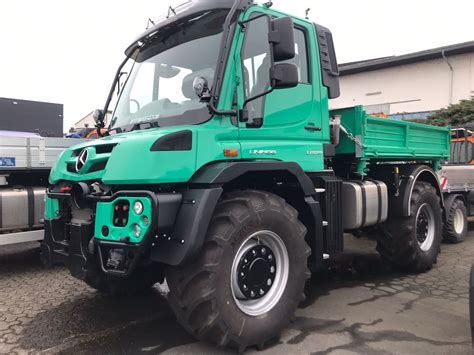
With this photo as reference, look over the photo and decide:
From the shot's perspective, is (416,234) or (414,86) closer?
(416,234)

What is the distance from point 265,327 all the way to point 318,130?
203 cm

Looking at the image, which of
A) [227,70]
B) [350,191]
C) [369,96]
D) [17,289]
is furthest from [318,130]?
[369,96]

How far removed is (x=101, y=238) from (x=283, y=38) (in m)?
2.10

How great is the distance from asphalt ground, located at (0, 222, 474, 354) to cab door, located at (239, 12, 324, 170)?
155 centimetres

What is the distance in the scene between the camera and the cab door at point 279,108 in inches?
151

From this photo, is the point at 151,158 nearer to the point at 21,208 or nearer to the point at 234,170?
the point at 234,170

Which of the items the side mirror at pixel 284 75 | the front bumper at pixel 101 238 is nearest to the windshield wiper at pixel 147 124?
the front bumper at pixel 101 238

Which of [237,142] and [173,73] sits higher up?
[173,73]

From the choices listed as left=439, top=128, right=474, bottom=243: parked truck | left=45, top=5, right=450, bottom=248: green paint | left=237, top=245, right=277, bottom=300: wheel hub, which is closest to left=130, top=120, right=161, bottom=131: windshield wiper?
left=45, top=5, right=450, bottom=248: green paint

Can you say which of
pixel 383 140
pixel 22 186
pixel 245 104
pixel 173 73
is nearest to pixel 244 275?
pixel 245 104

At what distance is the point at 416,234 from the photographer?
591 cm

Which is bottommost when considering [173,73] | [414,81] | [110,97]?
[110,97]

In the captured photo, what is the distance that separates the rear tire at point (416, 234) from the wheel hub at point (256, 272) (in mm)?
2688

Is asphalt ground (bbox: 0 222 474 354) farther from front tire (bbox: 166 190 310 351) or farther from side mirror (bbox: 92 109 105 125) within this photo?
side mirror (bbox: 92 109 105 125)
